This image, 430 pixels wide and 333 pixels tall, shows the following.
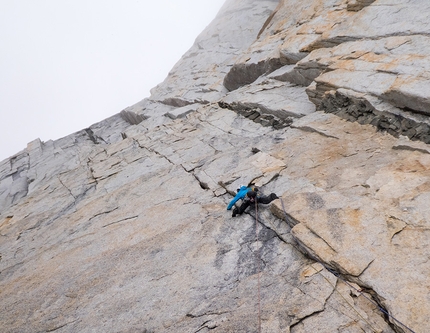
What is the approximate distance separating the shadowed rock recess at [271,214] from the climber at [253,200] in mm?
268

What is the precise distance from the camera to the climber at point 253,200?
8789 mm

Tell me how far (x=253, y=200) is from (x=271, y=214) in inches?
27.6

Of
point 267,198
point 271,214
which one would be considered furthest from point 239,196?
point 271,214

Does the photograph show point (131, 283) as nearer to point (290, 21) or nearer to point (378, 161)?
point (378, 161)

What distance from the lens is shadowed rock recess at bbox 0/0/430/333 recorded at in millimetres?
5898

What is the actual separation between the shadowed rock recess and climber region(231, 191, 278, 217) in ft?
0.88

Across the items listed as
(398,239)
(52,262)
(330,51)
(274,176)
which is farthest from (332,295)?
(330,51)

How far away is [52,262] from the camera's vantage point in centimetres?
1023

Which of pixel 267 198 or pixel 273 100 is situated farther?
pixel 273 100

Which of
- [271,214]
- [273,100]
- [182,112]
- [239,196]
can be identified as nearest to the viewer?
[271,214]

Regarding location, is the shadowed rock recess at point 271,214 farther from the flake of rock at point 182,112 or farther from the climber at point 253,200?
the flake of rock at point 182,112

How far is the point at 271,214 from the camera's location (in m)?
8.55

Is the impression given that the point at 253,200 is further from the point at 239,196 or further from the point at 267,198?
the point at 239,196

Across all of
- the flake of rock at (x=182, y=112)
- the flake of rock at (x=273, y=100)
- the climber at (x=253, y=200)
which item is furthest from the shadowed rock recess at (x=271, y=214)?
the flake of rock at (x=182, y=112)
